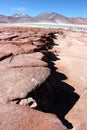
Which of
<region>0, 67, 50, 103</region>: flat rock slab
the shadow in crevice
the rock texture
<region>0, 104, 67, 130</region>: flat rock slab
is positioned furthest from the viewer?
the shadow in crevice

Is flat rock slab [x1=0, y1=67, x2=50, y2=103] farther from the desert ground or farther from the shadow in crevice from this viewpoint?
the shadow in crevice

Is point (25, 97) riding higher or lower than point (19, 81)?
lower

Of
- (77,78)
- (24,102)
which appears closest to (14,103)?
(24,102)

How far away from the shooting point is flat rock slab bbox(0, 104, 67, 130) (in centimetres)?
606

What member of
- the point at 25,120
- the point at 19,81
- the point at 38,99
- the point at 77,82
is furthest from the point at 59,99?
the point at 25,120

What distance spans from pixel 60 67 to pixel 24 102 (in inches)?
281

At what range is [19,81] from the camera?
8.32 metres

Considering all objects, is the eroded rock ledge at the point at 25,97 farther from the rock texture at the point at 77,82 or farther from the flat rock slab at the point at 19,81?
the rock texture at the point at 77,82

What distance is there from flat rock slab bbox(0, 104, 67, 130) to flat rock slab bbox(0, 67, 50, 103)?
0.98 meters

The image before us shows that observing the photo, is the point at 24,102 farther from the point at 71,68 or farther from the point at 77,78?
the point at 71,68

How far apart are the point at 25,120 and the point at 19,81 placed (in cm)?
227

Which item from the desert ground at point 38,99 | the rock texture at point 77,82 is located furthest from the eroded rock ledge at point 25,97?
the rock texture at point 77,82

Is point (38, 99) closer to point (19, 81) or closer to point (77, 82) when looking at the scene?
point (19, 81)

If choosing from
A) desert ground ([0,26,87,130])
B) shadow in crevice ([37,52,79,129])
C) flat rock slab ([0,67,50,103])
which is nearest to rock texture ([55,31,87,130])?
desert ground ([0,26,87,130])
